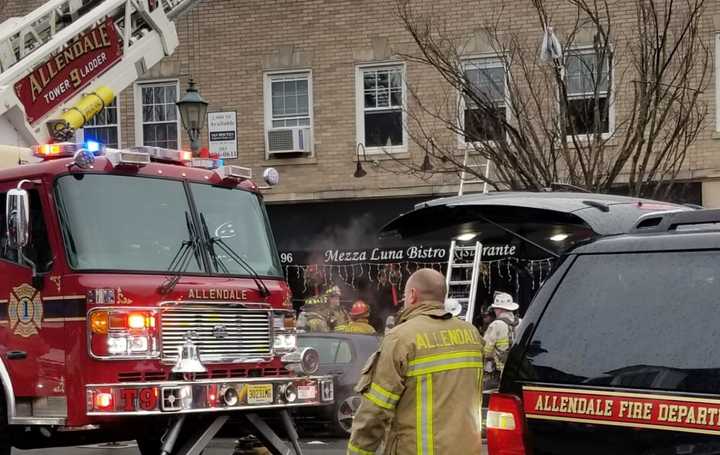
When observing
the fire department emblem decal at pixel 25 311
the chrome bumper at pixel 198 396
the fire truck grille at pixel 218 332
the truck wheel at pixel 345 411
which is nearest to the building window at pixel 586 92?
the truck wheel at pixel 345 411

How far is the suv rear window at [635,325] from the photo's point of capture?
152 inches

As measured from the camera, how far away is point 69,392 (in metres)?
8.09

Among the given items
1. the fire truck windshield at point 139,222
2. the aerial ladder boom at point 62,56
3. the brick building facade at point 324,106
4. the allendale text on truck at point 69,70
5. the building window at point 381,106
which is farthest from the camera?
the building window at point 381,106

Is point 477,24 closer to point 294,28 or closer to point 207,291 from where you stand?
point 294,28

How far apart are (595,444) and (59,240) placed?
521 cm

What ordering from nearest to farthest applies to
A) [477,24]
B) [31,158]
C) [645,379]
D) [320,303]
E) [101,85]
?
[645,379], [31,158], [101,85], [320,303], [477,24]

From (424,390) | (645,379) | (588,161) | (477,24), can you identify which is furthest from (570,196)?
(477,24)

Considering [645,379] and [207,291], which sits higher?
[645,379]

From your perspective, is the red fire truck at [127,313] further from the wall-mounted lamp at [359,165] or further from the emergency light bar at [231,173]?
the wall-mounted lamp at [359,165]

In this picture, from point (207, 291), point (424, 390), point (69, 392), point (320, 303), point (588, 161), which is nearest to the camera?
point (424, 390)

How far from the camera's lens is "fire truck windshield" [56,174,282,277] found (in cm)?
834

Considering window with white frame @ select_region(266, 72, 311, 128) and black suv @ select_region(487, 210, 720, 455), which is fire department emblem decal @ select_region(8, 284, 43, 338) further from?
window with white frame @ select_region(266, 72, 311, 128)

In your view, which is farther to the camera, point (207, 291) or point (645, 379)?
point (207, 291)

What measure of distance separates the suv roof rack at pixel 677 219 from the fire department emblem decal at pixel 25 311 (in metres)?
5.17
